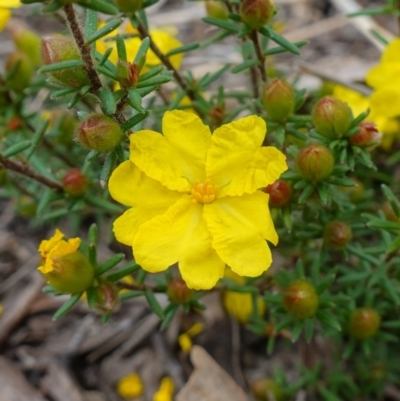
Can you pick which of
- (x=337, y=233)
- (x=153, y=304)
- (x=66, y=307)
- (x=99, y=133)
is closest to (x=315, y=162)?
(x=337, y=233)

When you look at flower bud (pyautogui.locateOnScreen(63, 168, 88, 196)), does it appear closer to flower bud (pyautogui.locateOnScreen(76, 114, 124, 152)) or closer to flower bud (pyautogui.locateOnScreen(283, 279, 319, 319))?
flower bud (pyautogui.locateOnScreen(76, 114, 124, 152))

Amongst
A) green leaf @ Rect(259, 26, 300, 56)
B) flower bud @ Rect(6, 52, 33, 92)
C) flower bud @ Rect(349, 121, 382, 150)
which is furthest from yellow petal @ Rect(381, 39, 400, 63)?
flower bud @ Rect(6, 52, 33, 92)

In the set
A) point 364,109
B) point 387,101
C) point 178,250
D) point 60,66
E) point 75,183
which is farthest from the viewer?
point 364,109

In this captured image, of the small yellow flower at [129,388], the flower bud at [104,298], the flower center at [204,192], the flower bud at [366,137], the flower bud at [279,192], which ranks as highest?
the flower center at [204,192]

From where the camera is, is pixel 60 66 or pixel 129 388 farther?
pixel 129 388

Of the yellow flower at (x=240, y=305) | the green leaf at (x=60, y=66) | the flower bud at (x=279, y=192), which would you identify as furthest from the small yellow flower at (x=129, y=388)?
the green leaf at (x=60, y=66)

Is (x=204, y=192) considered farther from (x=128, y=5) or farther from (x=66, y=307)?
(x=128, y=5)

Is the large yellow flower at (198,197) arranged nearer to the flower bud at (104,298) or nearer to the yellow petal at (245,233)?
the yellow petal at (245,233)
